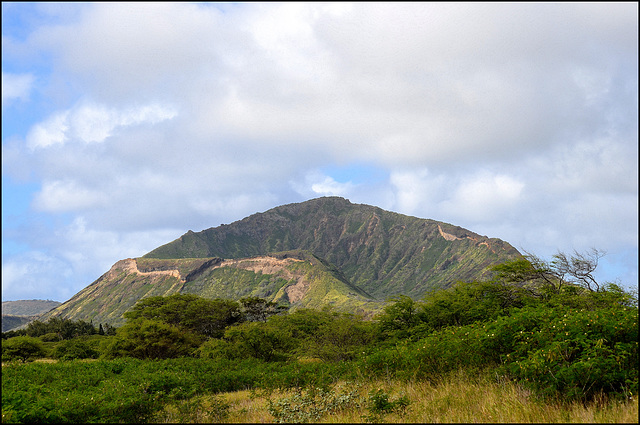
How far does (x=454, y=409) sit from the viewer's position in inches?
357

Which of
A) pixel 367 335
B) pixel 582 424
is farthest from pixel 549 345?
pixel 367 335

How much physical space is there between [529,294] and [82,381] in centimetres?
2457

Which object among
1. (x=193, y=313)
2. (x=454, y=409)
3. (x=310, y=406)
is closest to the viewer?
(x=454, y=409)

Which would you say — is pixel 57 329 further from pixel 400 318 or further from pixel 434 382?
pixel 434 382

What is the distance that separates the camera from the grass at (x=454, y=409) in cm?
805

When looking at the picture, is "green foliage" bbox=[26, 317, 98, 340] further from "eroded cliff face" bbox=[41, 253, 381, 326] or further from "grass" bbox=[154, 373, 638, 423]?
"eroded cliff face" bbox=[41, 253, 381, 326]

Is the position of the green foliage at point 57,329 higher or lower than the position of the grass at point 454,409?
lower

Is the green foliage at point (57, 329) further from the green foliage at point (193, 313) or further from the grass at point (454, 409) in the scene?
the grass at point (454, 409)

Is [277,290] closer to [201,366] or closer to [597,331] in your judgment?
[201,366]

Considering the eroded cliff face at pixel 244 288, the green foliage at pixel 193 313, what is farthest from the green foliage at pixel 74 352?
the eroded cliff face at pixel 244 288

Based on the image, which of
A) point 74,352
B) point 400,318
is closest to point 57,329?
point 74,352

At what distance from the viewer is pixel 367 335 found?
113ft

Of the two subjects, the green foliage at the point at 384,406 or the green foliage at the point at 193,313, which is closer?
the green foliage at the point at 384,406

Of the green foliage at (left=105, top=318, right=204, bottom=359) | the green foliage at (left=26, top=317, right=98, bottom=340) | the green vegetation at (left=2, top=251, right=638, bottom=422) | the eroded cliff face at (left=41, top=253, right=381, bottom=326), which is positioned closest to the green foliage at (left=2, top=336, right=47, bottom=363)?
the green foliage at (left=105, top=318, right=204, bottom=359)
